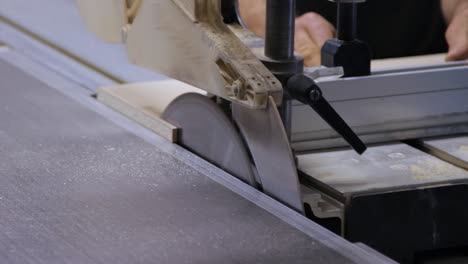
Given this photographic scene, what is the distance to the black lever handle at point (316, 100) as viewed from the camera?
4.78 feet

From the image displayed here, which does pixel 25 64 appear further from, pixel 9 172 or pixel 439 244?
pixel 439 244

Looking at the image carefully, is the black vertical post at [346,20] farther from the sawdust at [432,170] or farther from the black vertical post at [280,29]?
the sawdust at [432,170]

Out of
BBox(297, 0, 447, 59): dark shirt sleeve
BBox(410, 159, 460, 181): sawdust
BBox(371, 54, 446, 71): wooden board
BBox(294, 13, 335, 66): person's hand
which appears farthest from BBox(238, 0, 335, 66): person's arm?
BBox(410, 159, 460, 181): sawdust

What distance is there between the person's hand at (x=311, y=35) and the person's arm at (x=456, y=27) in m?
0.27

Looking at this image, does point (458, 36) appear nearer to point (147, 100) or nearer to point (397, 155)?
point (397, 155)

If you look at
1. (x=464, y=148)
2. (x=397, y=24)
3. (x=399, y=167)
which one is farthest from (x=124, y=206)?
(x=397, y=24)

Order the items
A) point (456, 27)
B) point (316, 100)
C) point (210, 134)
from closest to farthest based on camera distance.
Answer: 1. point (316, 100)
2. point (210, 134)
3. point (456, 27)

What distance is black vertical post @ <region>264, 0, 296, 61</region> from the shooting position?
1520 mm

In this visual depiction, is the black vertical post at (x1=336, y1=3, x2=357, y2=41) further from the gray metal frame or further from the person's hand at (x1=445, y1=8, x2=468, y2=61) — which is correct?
the person's hand at (x1=445, y1=8, x2=468, y2=61)

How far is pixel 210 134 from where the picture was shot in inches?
66.5

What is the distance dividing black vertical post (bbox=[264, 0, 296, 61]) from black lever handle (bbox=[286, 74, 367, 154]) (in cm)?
6

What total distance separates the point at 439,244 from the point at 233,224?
0.34 meters

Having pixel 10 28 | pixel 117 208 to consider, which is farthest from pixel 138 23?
pixel 10 28

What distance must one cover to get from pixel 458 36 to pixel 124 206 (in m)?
0.89
